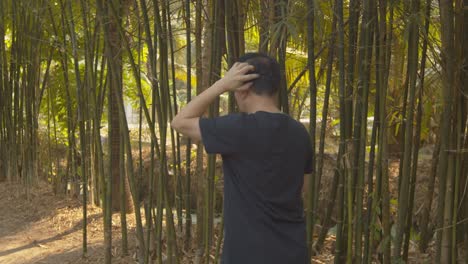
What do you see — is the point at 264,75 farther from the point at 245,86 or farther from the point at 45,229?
the point at 45,229

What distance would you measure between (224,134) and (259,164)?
0.13 m

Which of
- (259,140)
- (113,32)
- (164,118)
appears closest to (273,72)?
(259,140)

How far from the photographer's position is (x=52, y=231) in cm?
553

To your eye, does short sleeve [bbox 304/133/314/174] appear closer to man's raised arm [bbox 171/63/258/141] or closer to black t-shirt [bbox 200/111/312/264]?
black t-shirt [bbox 200/111/312/264]

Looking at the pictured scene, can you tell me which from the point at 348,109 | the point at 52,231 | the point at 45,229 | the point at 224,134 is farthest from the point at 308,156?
the point at 45,229

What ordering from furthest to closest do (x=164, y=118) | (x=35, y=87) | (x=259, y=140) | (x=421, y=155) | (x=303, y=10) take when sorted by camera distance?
(x=421, y=155)
(x=35, y=87)
(x=164, y=118)
(x=303, y=10)
(x=259, y=140)

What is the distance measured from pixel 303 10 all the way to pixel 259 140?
124cm

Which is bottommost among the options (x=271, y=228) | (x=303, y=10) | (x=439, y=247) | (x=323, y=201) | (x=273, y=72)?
(x=323, y=201)

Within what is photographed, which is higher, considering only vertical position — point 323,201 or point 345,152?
point 345,152

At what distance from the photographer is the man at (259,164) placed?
1913mm

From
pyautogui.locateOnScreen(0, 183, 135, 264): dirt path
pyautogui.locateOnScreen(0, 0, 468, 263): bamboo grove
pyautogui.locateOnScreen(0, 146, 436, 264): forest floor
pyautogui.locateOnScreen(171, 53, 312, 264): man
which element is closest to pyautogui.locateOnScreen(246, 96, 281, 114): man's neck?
pyautogui.locateOnScreen(171, 53, 312, 264): man

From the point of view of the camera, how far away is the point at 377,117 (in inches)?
125

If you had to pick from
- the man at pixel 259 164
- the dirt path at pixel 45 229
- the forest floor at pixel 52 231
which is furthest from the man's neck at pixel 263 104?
the dirt path at pixel 45 229

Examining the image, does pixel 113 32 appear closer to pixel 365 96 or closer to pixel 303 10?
pixel 303 10
